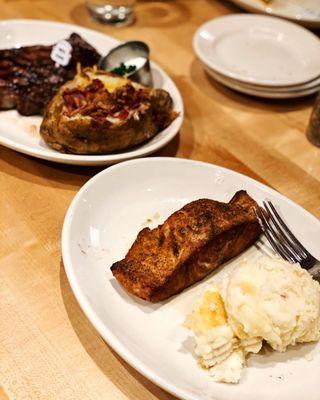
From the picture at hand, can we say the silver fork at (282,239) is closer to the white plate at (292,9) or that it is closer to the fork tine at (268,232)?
the fork tine at (268,232)

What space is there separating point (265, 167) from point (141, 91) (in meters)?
0.62

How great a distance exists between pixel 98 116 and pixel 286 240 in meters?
→ 0.84

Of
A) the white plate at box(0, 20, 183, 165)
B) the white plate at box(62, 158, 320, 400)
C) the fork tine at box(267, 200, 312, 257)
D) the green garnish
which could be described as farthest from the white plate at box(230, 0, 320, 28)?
the fork tine at box(267, 200, 312, 257)

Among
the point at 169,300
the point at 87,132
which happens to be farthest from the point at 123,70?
the point at 169,300

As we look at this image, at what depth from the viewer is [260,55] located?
2.75m

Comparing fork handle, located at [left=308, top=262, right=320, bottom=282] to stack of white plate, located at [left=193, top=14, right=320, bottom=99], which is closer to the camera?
fork handle, located at [left=308, top=262, right=320, bottom=282]

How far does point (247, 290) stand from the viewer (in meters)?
1.32

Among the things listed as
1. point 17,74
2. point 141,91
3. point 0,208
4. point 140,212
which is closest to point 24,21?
point 17,74

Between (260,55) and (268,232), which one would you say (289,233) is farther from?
(260,55)

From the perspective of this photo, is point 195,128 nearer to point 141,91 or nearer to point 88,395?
point 141,91

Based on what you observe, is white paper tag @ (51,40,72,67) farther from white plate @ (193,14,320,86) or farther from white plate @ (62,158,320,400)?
white plate @ (62,158,320,400)

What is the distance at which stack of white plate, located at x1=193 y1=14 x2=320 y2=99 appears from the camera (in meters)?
2.46

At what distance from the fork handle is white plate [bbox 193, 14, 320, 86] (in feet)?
3.76

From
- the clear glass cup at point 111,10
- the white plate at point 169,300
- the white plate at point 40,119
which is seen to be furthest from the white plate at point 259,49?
the white plate at point 169,300
